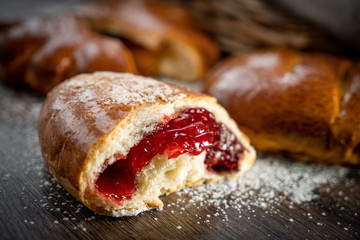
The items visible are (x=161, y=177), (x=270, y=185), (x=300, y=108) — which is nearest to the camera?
(x=161, y=177)

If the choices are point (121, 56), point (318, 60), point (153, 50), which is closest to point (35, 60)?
point (121, 56)

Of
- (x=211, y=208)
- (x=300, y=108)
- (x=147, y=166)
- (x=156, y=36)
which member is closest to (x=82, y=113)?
(x=147, y=166)

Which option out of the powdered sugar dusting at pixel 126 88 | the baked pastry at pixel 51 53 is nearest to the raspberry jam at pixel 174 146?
the powdered sugar dusting at pixel 126 88

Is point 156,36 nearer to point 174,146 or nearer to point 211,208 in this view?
point 174,146

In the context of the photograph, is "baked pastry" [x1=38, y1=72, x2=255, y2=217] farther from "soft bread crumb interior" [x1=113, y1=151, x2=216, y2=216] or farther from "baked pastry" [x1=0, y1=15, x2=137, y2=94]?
"baked pastry" [x1=0, y1=15, x2=137, y2=94]

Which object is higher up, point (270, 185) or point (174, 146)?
point (174, 146)

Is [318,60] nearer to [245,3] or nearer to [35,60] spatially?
[245,3]

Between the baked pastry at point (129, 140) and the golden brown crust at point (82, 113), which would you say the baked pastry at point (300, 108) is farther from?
the golden brown crust at point (82, 113)
